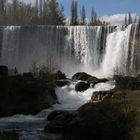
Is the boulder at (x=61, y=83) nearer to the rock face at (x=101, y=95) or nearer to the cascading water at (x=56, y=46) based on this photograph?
the rock face at (x=101, y=95)

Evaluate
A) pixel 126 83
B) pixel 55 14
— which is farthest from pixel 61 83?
pixel 55 14

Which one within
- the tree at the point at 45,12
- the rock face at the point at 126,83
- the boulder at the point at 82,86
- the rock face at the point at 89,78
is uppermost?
the tree at the point at 45,12

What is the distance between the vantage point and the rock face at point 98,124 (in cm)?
1812

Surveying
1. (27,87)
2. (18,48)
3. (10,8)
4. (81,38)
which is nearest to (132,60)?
(81,38)

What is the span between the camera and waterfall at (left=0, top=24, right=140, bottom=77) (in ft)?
186

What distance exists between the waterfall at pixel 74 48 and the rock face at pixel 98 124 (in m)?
32.7

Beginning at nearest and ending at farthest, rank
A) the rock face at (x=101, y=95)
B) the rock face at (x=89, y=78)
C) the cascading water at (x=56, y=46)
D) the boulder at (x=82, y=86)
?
the rock face at (x=101, y=95)
the boulder at (x=82, y=86)
the rock face at (x=89, y=78)
the cascading water at (x=56, y=46)

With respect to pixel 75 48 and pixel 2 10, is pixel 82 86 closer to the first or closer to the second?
pixel 75 48

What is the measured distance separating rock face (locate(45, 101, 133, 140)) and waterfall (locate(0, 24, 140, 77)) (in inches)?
1288

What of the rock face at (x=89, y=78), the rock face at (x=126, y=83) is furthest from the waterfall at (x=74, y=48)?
the rock face at (x=126, y=83)

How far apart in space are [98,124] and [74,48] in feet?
143

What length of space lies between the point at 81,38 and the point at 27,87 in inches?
1169

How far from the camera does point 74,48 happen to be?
62.0 metres

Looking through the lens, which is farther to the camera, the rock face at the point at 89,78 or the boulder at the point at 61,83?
the rock face at the point at 89,78
